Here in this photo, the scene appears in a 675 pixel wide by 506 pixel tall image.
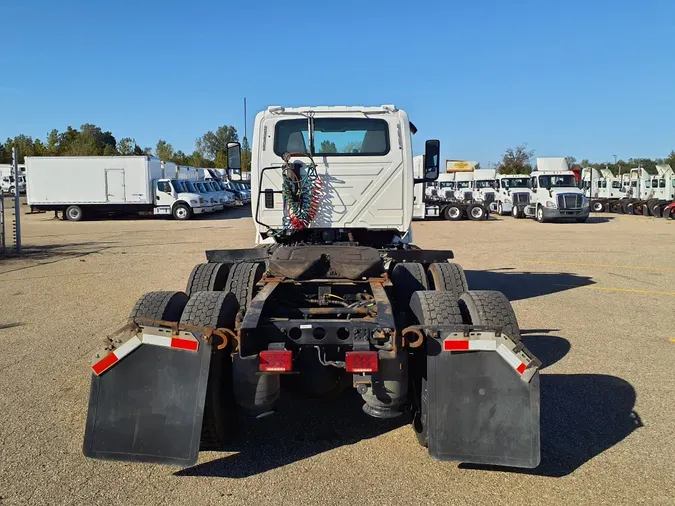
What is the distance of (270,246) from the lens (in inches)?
289

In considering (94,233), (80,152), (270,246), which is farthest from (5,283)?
(80,152)

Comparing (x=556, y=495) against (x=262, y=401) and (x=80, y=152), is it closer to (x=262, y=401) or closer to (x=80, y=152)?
(x=262, y=401)

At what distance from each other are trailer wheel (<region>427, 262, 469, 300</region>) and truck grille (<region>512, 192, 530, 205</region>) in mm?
26516

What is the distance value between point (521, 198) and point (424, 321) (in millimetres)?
29223

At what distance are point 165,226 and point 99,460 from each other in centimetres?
2301

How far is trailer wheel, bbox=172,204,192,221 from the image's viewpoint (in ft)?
99.0

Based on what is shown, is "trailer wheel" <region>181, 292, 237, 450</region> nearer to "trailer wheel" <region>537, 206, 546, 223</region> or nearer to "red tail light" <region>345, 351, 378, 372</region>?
"red tail light" <region>345, 351, 378, 372</region>

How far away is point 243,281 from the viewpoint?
19.6 feet

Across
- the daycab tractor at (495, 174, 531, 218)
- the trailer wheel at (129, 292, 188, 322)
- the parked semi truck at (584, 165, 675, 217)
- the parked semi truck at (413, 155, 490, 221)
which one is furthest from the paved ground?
the parked semi truck at (584, 165, 675, 217)

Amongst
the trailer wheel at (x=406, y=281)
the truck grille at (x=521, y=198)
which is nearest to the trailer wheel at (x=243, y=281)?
the trailer wheel at (x=406, y=281)

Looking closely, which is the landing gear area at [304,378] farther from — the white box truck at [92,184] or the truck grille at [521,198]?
the truck grille at [521,198]

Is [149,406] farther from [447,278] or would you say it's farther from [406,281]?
[447,278]

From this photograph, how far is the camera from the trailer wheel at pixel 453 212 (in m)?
31.3

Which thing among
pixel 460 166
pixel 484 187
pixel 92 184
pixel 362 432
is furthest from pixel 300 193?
pixel 460 166
